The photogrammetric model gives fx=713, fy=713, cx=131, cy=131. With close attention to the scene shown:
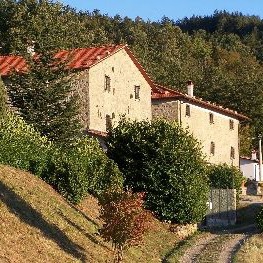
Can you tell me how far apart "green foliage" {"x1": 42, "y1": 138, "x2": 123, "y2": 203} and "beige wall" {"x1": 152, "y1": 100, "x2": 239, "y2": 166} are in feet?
73.4

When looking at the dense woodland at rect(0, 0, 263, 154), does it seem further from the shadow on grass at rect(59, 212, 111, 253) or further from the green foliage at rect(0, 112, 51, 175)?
the shadow on grass at rect(59, 212, 111, 253)

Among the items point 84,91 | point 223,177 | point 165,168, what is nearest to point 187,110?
point 223,177

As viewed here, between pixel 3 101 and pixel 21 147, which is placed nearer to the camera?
pixel 21 147

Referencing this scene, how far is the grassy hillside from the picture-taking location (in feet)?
59.7

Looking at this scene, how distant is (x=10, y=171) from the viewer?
1009 inches

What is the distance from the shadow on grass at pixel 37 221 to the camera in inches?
800

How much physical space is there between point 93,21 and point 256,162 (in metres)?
44.6

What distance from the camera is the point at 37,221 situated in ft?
69.7

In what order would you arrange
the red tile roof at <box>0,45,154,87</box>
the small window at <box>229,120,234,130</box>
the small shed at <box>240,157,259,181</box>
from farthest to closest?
the small shed at <box>240,157,259,181</box>, the small window at <box>229,120,234,130</box>, the red tile roof at <box>0,45,154,87</box>

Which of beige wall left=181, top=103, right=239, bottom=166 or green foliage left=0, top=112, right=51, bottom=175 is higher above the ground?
beige wall left=181, top=103, right=239, bottom=166

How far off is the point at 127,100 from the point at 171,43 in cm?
7016

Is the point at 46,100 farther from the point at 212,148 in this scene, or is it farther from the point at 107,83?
the point at 212,148

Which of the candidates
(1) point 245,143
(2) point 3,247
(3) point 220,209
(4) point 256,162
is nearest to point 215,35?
(1) point 245,143

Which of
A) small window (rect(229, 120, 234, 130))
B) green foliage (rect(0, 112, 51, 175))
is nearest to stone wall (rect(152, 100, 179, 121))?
small window (rect(229, 120, 234, 130))
